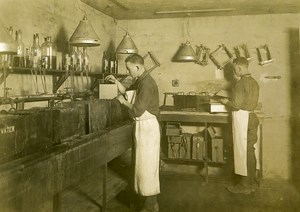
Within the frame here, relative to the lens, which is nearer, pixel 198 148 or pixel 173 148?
pixel 198 148

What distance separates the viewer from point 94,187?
12.3ft

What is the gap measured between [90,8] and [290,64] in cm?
337

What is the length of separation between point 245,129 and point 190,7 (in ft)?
6.70

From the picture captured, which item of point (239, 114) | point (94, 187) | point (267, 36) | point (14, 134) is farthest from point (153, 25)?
point (14, 134)

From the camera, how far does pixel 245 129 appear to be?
14.8 feet

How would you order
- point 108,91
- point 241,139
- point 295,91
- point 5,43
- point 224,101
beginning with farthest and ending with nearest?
1. point 295,91
2. point 224,101
3. point 241,139
4. point 108,91
5. point 5,43

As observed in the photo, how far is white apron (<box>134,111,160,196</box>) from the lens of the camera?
11.7 feet

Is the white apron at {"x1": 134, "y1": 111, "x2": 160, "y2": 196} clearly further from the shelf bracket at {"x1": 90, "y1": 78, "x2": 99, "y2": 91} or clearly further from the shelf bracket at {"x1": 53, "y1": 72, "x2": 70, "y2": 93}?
the shelf bracket at {"x1": 90, "y1": 78, "x2": 99, "y2": 91}

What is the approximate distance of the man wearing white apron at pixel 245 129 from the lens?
14.8 ft

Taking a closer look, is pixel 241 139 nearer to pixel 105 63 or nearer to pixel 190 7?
pixel 190 7

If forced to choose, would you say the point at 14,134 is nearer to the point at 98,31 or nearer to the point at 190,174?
the point at 98,31

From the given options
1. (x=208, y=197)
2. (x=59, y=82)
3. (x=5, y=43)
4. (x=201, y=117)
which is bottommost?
(x=208, y=197)

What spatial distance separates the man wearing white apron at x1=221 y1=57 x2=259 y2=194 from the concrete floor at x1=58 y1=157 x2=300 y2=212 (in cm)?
25

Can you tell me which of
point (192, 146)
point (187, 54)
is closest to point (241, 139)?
point (192, 146)
